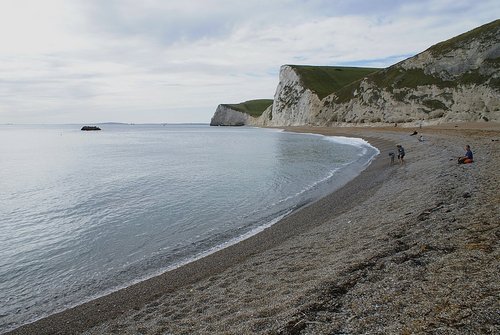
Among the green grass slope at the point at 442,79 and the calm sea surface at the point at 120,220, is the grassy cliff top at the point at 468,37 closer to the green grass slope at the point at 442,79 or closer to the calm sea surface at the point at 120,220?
the green grass slope at the point at 442,79

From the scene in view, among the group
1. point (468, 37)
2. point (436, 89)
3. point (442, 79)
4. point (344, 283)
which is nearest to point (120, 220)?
point (344, 283)

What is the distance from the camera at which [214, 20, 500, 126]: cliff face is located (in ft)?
218

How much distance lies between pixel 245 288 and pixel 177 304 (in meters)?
1.76

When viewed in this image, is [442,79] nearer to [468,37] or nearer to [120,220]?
[468,37]

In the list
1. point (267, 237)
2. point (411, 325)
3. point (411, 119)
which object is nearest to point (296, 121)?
point (411, 119)

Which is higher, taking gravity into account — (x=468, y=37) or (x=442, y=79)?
(x=468, y=37)

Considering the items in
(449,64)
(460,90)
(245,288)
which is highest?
(449,64)

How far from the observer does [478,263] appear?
7.27 meters

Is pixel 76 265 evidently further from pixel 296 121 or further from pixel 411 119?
pixel 296 121

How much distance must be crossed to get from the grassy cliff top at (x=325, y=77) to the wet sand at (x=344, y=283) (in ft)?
368

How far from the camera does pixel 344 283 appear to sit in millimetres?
7574

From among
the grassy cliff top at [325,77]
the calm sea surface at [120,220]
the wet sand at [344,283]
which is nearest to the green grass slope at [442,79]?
the grassy cliff top at [325,77]

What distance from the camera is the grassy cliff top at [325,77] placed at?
127650 mm

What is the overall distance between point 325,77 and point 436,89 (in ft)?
230
